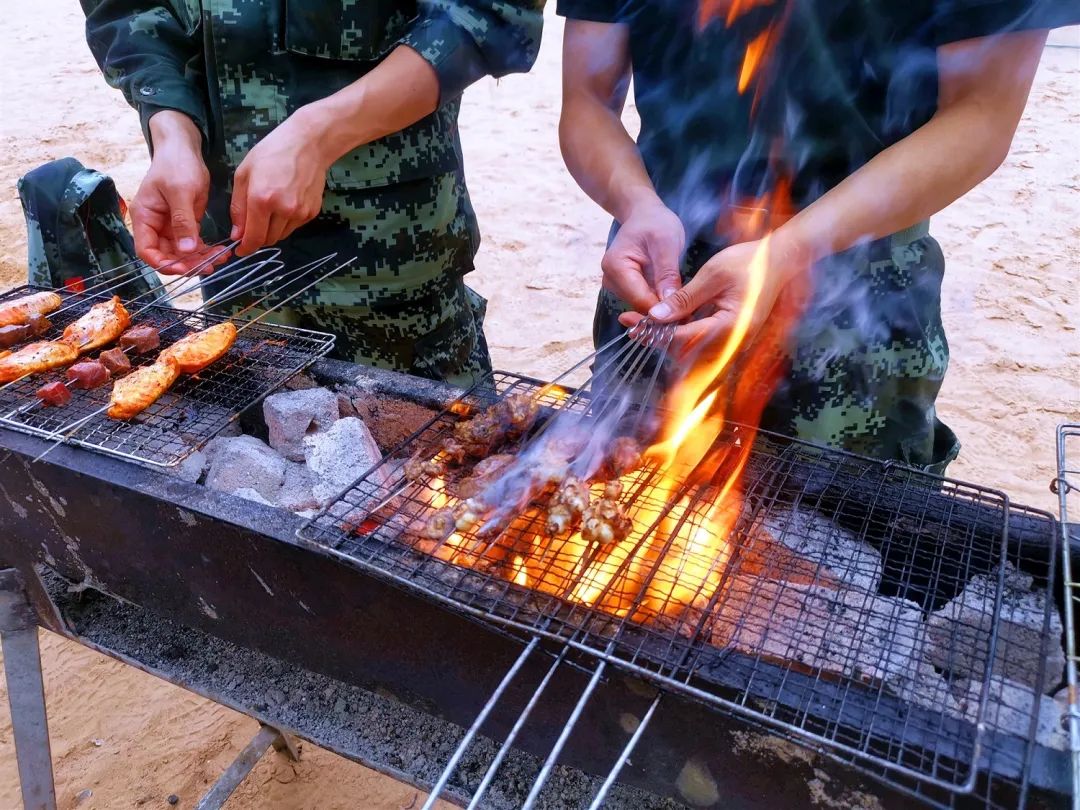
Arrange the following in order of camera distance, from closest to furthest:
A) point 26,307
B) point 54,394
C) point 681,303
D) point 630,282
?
point 681,303
point 630,282
point 54,394
point 26,307

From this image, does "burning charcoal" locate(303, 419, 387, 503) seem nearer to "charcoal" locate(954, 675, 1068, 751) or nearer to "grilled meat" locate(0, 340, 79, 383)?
"grilled meat" locate(0, 340, 79, 383)

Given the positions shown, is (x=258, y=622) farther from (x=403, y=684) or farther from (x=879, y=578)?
(x=879, y=578)

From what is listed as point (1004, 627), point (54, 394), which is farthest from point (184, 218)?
point (1004, 627)

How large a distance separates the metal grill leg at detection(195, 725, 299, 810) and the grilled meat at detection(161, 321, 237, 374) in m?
1.35

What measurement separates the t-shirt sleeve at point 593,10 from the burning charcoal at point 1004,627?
6.75 ft

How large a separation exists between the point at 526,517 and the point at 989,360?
5.29 metres

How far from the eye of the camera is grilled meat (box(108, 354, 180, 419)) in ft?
8.40

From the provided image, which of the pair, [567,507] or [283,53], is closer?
[567,507]

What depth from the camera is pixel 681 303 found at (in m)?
2.26

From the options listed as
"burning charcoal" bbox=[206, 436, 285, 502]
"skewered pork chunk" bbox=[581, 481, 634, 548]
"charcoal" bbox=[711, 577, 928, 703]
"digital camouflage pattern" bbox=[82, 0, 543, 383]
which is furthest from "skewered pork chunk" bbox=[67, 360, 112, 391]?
"charcoal" bbox=[711, 577, 928, 703]

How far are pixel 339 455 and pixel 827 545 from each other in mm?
1501

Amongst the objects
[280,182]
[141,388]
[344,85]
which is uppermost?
[344,85]

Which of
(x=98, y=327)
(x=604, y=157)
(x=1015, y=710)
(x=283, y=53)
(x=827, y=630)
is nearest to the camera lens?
(x=1015, y=710)

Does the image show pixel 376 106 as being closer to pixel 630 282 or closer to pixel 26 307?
pixel 630 282
